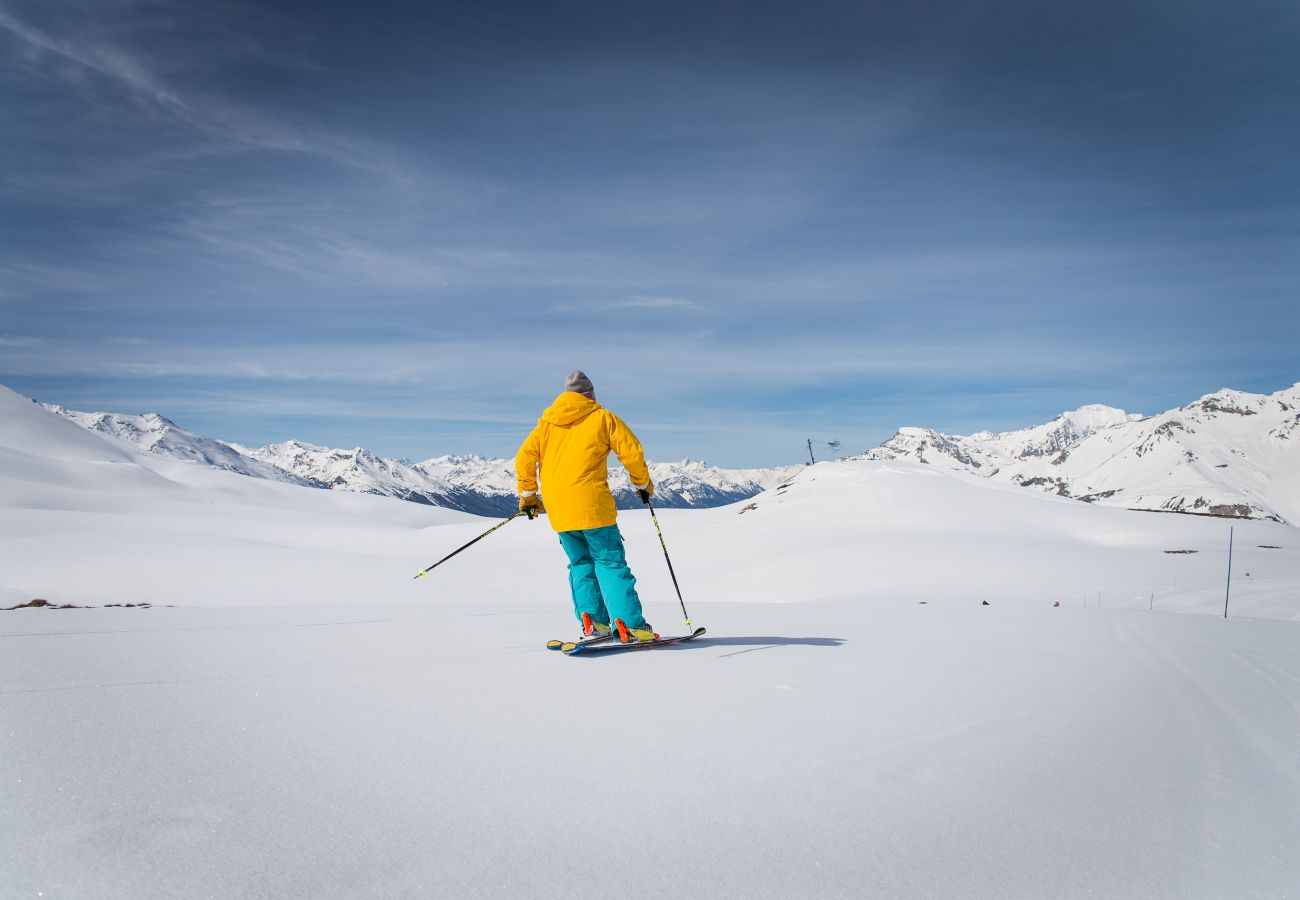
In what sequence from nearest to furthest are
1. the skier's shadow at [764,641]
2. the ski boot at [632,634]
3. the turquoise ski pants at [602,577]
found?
the ski boot at [632,634] → the turquoise ski pants at [602,577] → the skier's shadow at [764,641]

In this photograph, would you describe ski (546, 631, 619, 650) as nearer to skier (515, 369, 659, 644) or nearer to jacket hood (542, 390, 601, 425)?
skier (515, 369, 659, 644)

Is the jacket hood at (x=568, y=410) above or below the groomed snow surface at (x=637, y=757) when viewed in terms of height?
above

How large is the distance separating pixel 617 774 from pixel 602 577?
3.97 m

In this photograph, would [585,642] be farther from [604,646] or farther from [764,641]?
[764,641]

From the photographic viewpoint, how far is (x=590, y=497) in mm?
7184

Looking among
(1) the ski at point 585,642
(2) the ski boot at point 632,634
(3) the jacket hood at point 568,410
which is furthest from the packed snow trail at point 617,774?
(3) the jacket hood at point 568,410

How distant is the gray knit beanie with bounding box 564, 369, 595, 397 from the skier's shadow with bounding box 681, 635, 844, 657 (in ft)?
9.15

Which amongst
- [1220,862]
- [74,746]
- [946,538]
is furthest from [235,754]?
[946,538]

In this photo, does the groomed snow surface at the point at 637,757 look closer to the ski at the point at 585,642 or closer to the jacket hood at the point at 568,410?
the ski at the point at 585,642

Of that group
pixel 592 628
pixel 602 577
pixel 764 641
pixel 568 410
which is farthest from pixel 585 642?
pixel 568 410

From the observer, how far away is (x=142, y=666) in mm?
5000

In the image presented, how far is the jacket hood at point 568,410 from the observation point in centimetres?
742

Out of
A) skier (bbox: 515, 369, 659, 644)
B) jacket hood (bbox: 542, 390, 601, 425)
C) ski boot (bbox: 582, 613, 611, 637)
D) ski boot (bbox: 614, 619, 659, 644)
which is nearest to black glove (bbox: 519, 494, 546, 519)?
skier (bbox: 515, 369, 659, 644)

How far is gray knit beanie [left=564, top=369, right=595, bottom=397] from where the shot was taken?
25.1 ft
